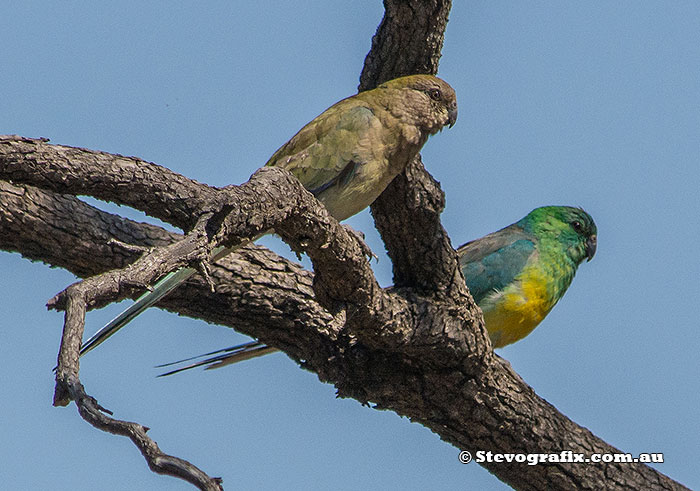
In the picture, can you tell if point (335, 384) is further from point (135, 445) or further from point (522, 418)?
point (135, 445)

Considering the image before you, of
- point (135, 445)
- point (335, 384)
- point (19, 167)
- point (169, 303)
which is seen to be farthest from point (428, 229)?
point (135, 445)

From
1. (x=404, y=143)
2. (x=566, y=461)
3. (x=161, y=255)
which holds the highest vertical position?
(x=404, y=143)

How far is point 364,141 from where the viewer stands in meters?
5.61

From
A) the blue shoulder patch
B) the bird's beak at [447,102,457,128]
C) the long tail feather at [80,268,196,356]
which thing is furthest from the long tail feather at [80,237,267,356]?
the blue shoulder patch

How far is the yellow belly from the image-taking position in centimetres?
680

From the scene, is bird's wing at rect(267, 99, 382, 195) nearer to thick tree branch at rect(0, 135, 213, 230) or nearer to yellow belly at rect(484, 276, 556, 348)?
thick tree branch at rect(0, 135, 213, 230)

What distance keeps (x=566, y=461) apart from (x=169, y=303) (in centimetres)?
273

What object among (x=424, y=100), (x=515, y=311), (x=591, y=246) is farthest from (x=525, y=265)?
(x=424, y=100)

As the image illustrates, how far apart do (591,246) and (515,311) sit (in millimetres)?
A: 1371

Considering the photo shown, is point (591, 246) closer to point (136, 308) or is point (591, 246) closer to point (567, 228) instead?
point (567, 228)

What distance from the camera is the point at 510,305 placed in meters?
6.81

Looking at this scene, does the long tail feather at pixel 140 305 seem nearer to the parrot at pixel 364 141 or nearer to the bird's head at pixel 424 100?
the parrot at pixel 364 141

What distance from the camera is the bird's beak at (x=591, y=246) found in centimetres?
777

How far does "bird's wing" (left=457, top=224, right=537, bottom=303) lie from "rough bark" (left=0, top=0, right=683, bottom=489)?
1149 mm
